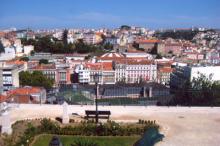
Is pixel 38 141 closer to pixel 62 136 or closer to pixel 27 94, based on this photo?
pixel 62 136

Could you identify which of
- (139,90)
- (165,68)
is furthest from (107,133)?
→ (165,68)

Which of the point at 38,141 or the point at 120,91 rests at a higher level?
the point at 38,141

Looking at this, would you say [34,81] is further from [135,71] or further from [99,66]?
[135,71]

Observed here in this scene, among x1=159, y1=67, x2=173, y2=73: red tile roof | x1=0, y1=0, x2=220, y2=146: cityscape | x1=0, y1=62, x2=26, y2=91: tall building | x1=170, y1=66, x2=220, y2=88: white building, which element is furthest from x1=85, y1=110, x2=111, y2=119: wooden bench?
x1=159, y1=67, x2=173, y2=73: red tile roof

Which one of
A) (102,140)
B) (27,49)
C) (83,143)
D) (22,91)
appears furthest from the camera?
(27,49)

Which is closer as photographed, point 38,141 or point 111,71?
point 38,141

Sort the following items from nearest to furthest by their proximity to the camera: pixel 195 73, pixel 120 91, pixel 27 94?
pixel 27 94 < pixel 120 91 < pixel 195 73

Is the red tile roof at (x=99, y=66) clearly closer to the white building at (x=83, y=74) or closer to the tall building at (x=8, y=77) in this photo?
the white building at (x=83, y=74)

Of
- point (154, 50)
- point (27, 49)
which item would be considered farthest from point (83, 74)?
point (154, 50)

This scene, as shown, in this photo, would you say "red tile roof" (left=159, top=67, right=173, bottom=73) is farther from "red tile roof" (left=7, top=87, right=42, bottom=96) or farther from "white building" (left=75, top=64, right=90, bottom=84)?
"red tile roof" (left=7, top=87, right=42, bottom=96)
